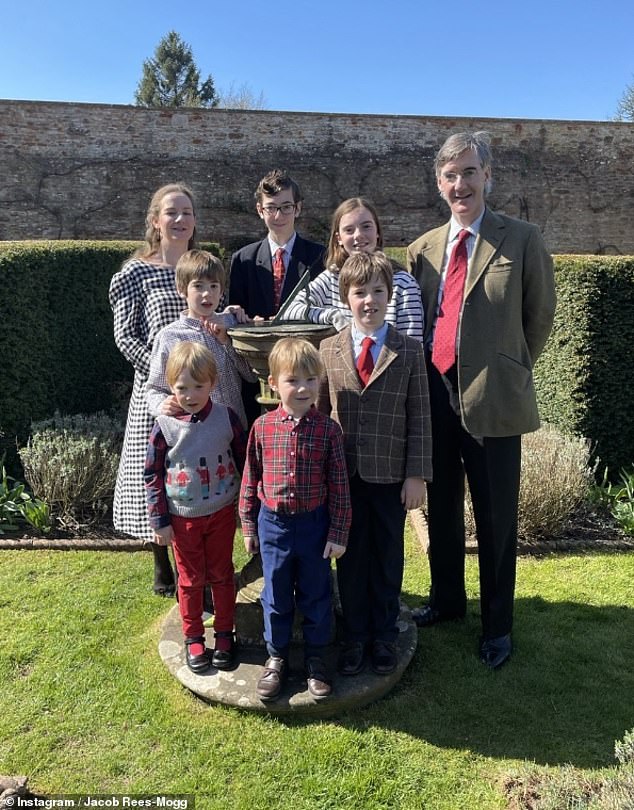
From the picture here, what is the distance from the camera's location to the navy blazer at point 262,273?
3.26 metres

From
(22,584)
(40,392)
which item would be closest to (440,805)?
(22,584)

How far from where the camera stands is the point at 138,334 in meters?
3.39

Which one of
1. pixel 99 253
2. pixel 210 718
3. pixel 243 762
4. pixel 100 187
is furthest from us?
pixel 100 187

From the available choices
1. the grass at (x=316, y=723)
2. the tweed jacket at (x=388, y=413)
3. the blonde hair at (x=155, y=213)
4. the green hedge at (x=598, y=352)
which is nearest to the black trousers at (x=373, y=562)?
the tweed jacket at (x=388, y=413)

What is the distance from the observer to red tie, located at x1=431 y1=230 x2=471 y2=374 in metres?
3.00

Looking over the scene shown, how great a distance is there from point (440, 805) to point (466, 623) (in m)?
1.32

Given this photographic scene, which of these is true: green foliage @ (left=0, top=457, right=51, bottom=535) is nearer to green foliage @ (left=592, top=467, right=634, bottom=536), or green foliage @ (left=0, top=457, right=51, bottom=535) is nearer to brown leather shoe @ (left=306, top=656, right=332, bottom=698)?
brown leather shoe @ (left=306, top=656, right=332, bottom=698)

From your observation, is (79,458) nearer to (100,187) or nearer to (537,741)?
(537,741)

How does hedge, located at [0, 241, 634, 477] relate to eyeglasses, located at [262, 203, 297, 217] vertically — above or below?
below

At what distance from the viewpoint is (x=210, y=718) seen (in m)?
2.77

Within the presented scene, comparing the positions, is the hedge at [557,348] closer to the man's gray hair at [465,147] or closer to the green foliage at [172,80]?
the man's gray hair at [465,147]

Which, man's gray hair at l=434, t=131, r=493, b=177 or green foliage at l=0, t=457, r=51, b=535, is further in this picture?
green foliage at l=0, t=457, r=51, b=535

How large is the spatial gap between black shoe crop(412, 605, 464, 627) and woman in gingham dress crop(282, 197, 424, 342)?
166 centimetres

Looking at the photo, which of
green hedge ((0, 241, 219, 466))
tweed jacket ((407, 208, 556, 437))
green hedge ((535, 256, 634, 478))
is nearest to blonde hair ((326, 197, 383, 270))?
tweed jacket ((407, 208, 556, 437))
